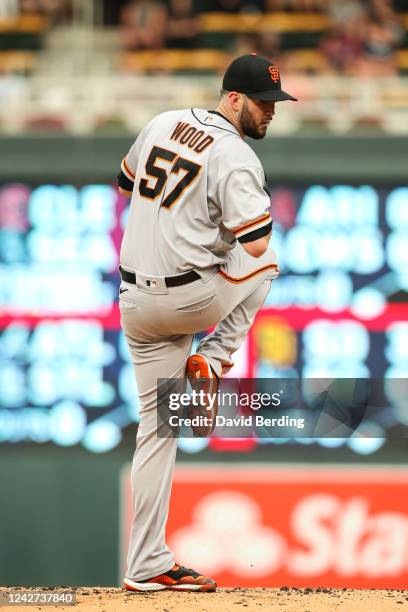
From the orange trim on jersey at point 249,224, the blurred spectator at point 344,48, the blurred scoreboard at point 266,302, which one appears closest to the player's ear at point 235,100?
the orange trim on jersey at point 249,224

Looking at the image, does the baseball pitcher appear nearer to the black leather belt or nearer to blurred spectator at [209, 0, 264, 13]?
the black leather belt

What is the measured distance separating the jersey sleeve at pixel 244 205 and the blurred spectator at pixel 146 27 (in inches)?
256

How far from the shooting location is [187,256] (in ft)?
13.7

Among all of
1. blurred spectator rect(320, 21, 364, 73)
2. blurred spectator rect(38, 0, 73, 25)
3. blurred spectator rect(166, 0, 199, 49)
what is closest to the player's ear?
blurred spectator rect(320, 21, 364, 73)

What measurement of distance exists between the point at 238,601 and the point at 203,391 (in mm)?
652

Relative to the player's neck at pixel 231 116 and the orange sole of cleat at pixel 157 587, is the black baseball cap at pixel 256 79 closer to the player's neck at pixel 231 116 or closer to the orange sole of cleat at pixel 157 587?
the player's neck at pixel 231 116

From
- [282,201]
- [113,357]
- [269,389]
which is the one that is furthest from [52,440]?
[269,389]

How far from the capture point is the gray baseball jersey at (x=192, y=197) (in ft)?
13.3

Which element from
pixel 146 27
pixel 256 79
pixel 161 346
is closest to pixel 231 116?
pixel 256 79

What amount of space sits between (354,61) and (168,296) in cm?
633

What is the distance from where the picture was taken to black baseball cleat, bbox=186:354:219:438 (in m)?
4.31

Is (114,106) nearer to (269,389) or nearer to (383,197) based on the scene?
(383,197)

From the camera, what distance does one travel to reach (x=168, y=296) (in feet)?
13.8

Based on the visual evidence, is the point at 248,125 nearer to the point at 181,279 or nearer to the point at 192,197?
the point at 192,197
